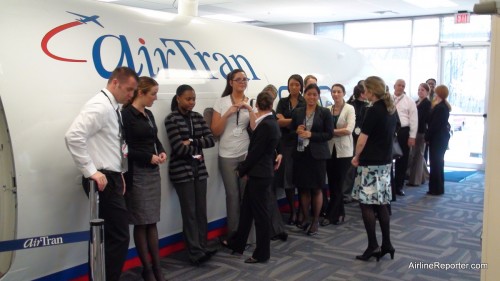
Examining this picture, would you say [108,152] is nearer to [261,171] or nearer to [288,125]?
[261,171]

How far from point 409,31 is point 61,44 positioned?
8.29 metres

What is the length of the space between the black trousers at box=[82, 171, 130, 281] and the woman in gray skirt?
0.28 meters

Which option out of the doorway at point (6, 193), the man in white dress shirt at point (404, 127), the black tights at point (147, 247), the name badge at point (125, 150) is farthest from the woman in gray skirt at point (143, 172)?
the man in white dress shirt at point (404, 127)

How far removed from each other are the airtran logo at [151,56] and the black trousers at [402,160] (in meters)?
2.68

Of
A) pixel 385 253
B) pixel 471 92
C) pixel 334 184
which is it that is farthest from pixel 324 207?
pixel 471 92

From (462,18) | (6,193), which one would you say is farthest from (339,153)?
(462,18)

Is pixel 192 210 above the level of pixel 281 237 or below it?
above

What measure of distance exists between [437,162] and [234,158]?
3.50 m

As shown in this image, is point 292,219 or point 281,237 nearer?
point 281,237

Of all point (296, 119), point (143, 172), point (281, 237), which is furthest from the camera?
point (296, 119)

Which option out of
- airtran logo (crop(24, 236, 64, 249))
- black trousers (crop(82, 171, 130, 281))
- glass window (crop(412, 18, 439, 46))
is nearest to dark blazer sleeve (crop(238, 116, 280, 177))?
black trousers (crop(82, 171, 130, 281))

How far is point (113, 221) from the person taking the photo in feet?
10.00

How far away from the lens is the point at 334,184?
5.29 metres

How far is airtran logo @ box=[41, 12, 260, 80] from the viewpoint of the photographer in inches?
137
